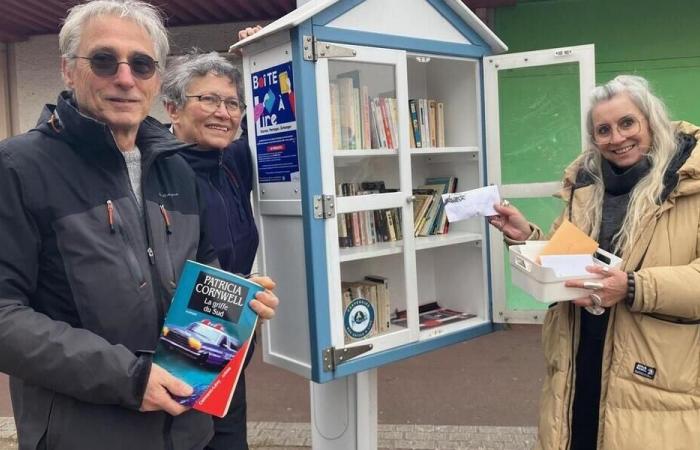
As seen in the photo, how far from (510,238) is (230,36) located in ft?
14.4

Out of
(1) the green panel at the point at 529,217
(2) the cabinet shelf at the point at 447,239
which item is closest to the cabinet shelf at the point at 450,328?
(1) the green panel at the point at 529,217

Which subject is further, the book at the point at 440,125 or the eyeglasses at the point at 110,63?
the book at the point at 440,125

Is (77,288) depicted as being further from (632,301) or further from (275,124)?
(632,301)

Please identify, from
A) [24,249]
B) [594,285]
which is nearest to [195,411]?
[24,249]

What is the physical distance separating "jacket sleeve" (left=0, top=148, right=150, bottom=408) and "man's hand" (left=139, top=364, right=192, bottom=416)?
2 centimetres

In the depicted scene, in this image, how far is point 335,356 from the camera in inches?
92.5

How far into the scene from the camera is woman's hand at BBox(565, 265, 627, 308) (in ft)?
5.98

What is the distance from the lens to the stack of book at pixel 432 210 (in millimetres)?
3129

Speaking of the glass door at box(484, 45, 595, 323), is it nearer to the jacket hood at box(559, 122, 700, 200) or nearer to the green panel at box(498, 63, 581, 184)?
the green panel at box(498, 63, 581, 184)

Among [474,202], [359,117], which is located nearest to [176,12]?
[359,117]

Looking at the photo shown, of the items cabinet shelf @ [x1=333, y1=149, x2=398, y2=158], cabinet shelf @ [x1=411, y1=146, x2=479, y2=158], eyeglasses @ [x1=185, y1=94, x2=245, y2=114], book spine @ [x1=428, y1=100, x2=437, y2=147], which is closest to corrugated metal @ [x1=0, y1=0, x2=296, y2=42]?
book spine @ [x1=428, y1=100, x2=437, y2=147]

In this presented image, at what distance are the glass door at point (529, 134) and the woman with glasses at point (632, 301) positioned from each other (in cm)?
61

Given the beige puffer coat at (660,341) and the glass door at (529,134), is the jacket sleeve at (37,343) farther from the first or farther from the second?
the glass door at (529,134)

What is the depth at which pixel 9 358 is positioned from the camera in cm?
125
